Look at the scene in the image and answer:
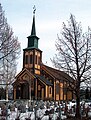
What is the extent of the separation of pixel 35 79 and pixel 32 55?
257 inches

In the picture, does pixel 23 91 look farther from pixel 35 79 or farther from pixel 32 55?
pixel 32 55

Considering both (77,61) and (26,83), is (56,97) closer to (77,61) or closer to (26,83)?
(26,83)

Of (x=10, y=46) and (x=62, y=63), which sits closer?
(x=62, y=63)

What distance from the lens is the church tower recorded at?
2502 inches

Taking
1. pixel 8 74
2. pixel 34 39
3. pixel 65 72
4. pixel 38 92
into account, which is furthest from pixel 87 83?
pixel 34 39

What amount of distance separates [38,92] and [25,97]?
12.1 feet

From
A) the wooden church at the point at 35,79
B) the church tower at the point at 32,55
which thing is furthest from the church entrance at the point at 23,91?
the church tower at the point at 32,55

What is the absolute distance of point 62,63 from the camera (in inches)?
683

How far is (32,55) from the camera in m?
64.1

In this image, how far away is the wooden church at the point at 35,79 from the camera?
200ft

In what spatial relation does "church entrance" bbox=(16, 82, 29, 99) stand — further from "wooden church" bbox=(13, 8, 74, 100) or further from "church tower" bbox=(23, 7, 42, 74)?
"church tower" bbox=(23, 7, 42, 74)

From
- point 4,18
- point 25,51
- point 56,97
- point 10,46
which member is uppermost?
point 25,51

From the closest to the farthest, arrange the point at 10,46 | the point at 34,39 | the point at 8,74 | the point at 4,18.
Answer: the point at 4,18 < the point at 10,46 < the point at 8,74 < the point at 34,39

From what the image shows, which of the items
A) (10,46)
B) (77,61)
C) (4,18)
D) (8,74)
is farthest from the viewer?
(8,74)
